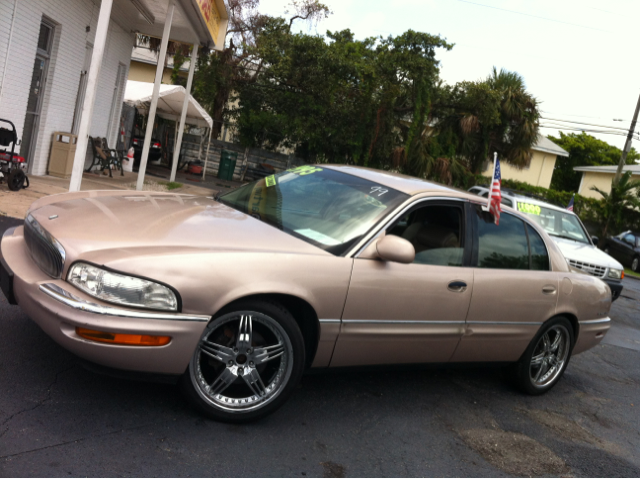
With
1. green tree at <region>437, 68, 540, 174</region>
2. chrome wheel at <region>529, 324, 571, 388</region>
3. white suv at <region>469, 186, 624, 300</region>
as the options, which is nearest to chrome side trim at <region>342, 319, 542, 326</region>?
chrome wheel at <region>529, 324, 571, 388</region>

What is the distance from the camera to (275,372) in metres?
3.62

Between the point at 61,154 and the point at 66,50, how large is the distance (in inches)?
80.7

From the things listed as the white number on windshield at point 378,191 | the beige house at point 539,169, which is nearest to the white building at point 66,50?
the white number on windshield at point 378,191

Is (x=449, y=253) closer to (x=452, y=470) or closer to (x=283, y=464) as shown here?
(x=452, y=470)

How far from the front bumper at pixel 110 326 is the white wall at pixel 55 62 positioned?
810 centimetres

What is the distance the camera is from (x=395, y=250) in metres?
3.77

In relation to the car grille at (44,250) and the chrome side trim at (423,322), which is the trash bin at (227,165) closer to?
the chrome side trim at (423,322)

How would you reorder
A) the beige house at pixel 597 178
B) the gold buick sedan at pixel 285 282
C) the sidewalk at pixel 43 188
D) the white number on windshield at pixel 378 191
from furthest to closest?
the beige house at pixel 597 178 → the sidewalk at pixel 43 188 → the white number on windshield at pixel 378 191 → the gold buick sedan at pixel 285 282

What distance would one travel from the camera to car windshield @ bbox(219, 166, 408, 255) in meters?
3.99

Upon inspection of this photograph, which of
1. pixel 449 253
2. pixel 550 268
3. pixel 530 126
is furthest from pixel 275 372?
pixel 530 126

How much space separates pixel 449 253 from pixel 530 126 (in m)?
24.7

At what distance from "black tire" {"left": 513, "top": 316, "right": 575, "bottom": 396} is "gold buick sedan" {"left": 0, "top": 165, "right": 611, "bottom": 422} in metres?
0.02

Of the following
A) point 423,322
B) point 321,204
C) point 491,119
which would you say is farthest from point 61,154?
point 491,119

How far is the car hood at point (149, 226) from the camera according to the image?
11.1 feet
